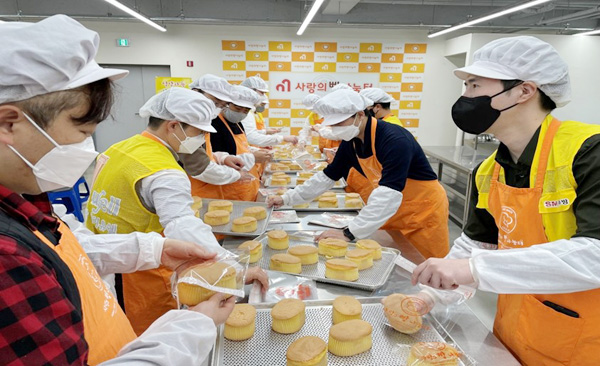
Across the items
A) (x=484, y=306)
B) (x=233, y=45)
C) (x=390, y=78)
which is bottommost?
(x=484, y=306)

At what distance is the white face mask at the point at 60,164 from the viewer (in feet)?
2.55

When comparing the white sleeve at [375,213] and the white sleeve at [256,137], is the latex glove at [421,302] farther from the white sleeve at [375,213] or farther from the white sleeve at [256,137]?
the white sleeve at [256,137]

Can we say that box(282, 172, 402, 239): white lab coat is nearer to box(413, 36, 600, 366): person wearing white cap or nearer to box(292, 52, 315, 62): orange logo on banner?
box(413, 36, 600, 366): person wearing white cap

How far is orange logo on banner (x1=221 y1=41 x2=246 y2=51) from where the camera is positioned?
7863mm

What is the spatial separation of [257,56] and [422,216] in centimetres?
645

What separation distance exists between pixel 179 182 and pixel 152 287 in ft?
1.84

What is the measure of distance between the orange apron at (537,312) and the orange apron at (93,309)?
1320 mm

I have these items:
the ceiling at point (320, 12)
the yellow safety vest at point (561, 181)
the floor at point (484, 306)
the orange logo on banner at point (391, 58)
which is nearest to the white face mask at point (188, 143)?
the yellow safety vest at point (561, 181)

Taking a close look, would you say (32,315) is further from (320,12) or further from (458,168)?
(320,12)

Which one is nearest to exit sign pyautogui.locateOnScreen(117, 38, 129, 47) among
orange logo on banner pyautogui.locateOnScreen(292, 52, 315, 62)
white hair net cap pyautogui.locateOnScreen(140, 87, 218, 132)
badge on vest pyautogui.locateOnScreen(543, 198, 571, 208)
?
orange logo on banner pyautogui.locateOnScreen(292, 52, 315, 62)

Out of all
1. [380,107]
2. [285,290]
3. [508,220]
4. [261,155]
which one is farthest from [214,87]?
[508,220]

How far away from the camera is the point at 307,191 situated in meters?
2.77

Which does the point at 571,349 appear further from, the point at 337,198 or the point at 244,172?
the point at 244,172

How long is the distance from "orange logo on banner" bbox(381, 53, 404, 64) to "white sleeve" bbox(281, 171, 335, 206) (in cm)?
623
